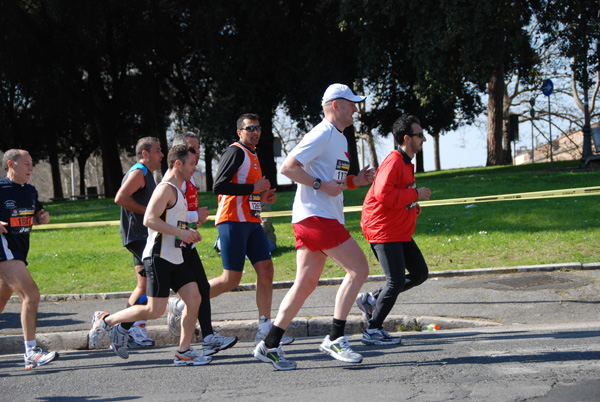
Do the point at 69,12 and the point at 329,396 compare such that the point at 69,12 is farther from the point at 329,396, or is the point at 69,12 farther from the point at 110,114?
the point at 329,396

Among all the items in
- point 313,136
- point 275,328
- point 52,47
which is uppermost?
point 52,47

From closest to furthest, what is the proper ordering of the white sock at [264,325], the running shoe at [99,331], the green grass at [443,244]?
the running shoe at [99,331], the white sock at [264,325], the green grass at [443,244]

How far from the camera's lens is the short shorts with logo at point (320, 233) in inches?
203

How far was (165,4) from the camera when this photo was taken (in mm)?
29844

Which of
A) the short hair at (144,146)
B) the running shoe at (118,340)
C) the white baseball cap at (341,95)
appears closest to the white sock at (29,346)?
the running shoe at (118,340)

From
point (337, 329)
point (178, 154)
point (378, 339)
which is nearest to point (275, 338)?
point (337, 329)

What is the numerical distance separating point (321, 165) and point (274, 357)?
1465mm

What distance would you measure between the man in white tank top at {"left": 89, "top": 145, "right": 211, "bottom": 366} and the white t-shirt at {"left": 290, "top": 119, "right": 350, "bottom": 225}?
0.86 meters

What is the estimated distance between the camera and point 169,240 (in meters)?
5.48

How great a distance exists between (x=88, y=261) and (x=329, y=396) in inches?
347

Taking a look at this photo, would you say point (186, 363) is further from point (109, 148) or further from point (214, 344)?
point (109, 148)

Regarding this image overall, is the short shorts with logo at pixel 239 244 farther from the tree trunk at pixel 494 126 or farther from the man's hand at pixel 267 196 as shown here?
the tree trunk at pixel 494 126

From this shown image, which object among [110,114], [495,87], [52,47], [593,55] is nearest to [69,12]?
[52,47]

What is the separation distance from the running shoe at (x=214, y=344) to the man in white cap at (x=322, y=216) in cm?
68
